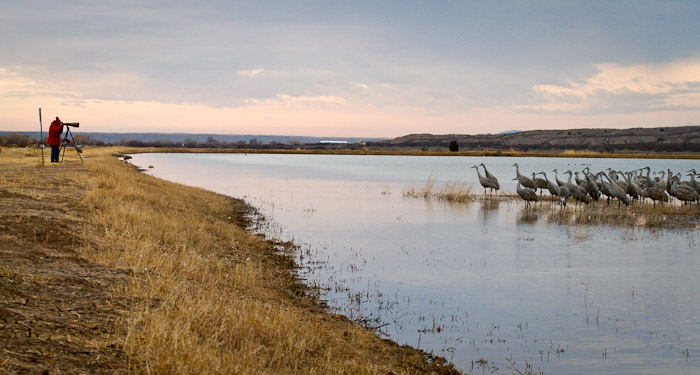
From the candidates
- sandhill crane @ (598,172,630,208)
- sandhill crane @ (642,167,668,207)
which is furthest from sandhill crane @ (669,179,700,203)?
sandhill crane @ (598,172,630,208)

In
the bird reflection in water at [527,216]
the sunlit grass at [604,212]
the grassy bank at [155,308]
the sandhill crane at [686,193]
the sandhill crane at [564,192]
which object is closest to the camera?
the grassy bank at [155,308]

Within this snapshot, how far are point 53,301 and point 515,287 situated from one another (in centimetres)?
834

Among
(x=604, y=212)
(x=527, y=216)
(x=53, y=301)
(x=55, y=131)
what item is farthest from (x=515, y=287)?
(x=55, y=131)

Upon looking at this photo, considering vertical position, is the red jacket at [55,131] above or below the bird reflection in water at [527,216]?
above

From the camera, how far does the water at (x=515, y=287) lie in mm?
8273

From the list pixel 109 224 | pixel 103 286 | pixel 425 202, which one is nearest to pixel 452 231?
pixel 425 202

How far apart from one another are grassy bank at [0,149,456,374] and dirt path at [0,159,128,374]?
2cm

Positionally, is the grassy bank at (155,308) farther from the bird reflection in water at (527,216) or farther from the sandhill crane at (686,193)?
the sandhill crane at (686,193)

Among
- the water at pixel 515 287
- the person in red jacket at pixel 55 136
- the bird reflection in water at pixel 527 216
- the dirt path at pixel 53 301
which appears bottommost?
the water at pixel 515 287

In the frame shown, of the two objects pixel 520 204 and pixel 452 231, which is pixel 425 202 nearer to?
pixel 520 204

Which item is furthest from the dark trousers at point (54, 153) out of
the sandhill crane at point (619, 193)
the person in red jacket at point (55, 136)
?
the sandhill crane at point (619, 193)

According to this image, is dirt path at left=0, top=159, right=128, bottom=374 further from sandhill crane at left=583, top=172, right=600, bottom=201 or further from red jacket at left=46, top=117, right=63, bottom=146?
sandhill crane at left=583, top=172, right=600, bottom=201

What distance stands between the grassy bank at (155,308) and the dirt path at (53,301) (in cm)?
2

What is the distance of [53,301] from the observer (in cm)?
629
